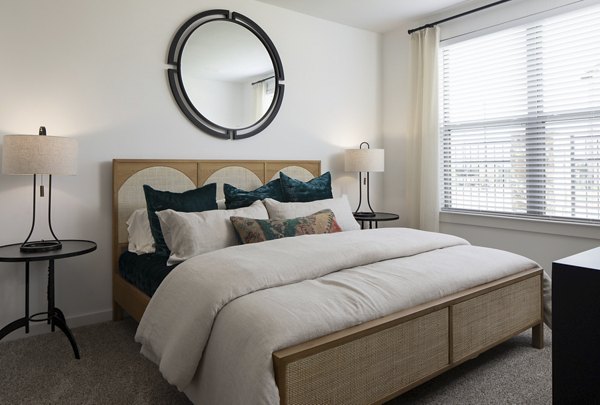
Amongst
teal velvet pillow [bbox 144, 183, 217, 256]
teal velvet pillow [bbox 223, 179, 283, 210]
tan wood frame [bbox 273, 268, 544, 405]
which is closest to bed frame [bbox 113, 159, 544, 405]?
tan wood frame [bbox 273, 268, 544, 405]

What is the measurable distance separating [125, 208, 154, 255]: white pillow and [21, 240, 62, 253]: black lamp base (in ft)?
1.50

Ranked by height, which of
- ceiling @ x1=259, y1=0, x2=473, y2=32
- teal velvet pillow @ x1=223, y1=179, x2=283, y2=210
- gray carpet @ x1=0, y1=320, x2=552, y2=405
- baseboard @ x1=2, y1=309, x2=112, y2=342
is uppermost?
ceiling @ x1=259, y1=0, x2=473, y2=32

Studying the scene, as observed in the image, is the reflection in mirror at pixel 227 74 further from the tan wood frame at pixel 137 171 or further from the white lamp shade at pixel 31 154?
the white lamp shade at pixel 31 154

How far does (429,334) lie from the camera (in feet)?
5.90

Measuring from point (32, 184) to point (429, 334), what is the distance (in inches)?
99.3

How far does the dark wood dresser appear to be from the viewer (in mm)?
972

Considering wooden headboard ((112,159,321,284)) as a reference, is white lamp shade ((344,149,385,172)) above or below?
above

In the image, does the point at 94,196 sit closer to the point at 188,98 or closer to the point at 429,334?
the point at 188,98

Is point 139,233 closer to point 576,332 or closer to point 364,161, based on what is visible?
point 364,161

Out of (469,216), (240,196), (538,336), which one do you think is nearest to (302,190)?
(240,196)

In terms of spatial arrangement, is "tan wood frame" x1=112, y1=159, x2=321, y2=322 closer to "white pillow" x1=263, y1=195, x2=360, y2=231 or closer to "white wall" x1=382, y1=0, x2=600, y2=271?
"white pillow" x1=263, y1=195, x2=360, y2=231

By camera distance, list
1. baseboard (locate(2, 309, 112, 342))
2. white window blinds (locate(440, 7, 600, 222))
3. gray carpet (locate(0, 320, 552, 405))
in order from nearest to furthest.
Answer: gray carpet (locate(0, 320, 552, 405))
baseboard (locate(2, 309, 112, 342))
white window blinds (locate(440, 7, 600, 222))

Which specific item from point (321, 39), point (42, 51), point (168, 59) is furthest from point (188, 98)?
point (321, 39)

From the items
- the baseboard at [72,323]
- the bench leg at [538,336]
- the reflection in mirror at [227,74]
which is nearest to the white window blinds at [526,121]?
the bench leg at [538,336]
